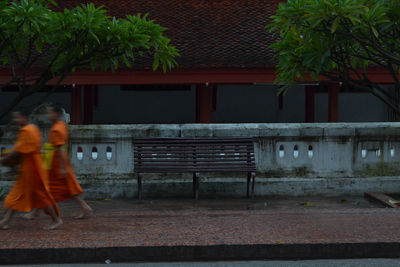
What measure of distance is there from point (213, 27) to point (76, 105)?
5.21 meters

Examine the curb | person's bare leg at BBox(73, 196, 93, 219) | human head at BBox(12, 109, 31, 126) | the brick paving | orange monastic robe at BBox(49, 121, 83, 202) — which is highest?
human head at BBox(12, 109, 31, 126)

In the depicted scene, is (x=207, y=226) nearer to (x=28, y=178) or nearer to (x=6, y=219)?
(x=28, y=178)

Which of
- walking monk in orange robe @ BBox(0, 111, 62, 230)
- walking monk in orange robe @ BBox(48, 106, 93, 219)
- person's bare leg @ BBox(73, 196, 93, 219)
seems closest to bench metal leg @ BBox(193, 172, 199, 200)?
person's bare leg @ BBox(73, 196, 93, 219)

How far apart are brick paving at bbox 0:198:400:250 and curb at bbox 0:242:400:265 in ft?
0.18

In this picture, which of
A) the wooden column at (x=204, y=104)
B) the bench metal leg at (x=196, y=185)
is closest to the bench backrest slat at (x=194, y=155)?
the bench metal leg at (x=196, y=185)

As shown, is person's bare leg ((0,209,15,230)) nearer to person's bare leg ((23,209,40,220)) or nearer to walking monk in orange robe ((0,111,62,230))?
walking monk in orange robe ((0,111,62,230))

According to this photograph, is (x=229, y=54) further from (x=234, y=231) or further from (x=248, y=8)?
(x=234, y=231)

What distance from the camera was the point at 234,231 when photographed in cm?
621

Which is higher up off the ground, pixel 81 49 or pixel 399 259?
pixel 81 49

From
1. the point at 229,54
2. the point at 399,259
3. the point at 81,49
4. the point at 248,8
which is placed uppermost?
the point at 248,8

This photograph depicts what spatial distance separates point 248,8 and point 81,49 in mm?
11752

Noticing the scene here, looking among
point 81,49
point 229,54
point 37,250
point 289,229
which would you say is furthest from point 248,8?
point 37,250

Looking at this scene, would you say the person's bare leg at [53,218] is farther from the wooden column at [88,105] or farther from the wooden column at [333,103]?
the wooden column at [333,103]

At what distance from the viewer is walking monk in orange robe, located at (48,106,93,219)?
663 centimetres
